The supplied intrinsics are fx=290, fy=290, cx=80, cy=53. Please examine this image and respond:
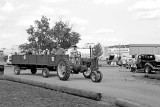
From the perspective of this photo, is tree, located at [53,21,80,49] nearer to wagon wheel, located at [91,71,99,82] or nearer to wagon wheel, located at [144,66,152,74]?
wagon wheel, located at [144,66,152,74]

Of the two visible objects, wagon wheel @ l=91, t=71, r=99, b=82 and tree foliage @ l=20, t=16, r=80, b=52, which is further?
tree foliage @ l=20, t=16, r=80, b=52

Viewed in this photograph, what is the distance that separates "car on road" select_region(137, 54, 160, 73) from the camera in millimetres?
25578

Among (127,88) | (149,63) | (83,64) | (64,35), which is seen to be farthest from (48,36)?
(127,88)

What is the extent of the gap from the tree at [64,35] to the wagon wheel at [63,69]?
3006 cm

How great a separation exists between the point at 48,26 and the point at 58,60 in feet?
103

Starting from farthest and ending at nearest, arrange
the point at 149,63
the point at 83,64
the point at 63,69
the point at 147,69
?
1. the point at 149,63
2. the point at 147,69
3. the point at 83,64
4. the point at 63,69

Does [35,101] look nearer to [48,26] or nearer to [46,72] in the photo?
[46,72]

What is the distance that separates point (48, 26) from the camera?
48.3m

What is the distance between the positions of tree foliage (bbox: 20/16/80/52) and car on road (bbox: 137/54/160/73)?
20868 mm

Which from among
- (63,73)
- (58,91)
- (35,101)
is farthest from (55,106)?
(63,73)

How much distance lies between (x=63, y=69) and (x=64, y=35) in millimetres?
31532

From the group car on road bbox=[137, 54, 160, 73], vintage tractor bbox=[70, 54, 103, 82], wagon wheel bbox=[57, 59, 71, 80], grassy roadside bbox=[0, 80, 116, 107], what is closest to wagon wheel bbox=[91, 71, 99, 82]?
vintage tractor bbox=[70, 54, 103, 82]

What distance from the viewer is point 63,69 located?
651 inches

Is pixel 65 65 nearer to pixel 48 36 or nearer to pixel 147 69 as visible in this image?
pixel 147 69
